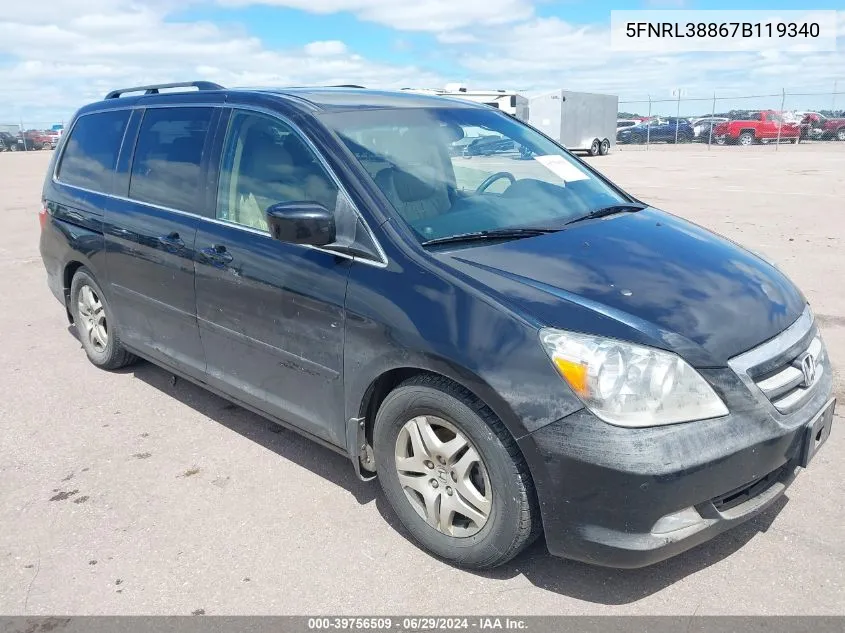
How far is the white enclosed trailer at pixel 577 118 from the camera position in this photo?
3052cm

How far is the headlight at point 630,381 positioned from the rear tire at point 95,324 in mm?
3428

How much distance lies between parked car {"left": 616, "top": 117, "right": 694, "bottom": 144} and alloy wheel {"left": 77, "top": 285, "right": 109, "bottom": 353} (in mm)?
37075

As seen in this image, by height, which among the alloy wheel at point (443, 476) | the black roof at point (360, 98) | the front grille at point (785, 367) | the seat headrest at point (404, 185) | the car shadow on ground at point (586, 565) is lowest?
the car shadow on ground at point (586, 565)

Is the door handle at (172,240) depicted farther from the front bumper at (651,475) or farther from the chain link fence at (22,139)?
the chain link fence at (22,139)

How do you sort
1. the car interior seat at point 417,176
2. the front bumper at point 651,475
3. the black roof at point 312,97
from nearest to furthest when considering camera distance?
1. the front bumper at point 651,475
2. the car interior seat at point 417,176
3. the black roof at point 312,97

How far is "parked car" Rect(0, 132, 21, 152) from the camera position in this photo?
158ft

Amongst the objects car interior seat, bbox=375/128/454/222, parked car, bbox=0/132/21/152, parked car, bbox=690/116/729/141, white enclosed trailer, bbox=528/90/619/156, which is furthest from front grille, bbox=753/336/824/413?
parked car, bbox=0/132/21/152

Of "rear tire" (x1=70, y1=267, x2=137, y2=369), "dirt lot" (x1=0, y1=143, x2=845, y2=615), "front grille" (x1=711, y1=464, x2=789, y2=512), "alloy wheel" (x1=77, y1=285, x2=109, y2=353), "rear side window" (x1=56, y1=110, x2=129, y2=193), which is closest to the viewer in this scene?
"front grille" (x1=711, y1=464, x2=789, y2=512)

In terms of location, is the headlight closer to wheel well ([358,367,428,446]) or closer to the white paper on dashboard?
wheel well ([358,367,428,446])

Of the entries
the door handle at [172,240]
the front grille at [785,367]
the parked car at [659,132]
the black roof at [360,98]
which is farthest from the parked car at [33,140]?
the front grille at [785,367]

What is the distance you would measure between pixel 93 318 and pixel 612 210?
142 inches

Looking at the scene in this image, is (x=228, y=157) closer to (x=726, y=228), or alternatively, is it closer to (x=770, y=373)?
(x=770, y=373)

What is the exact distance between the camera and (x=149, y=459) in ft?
13.1

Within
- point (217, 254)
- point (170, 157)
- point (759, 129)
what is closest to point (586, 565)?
point (217, 254)
